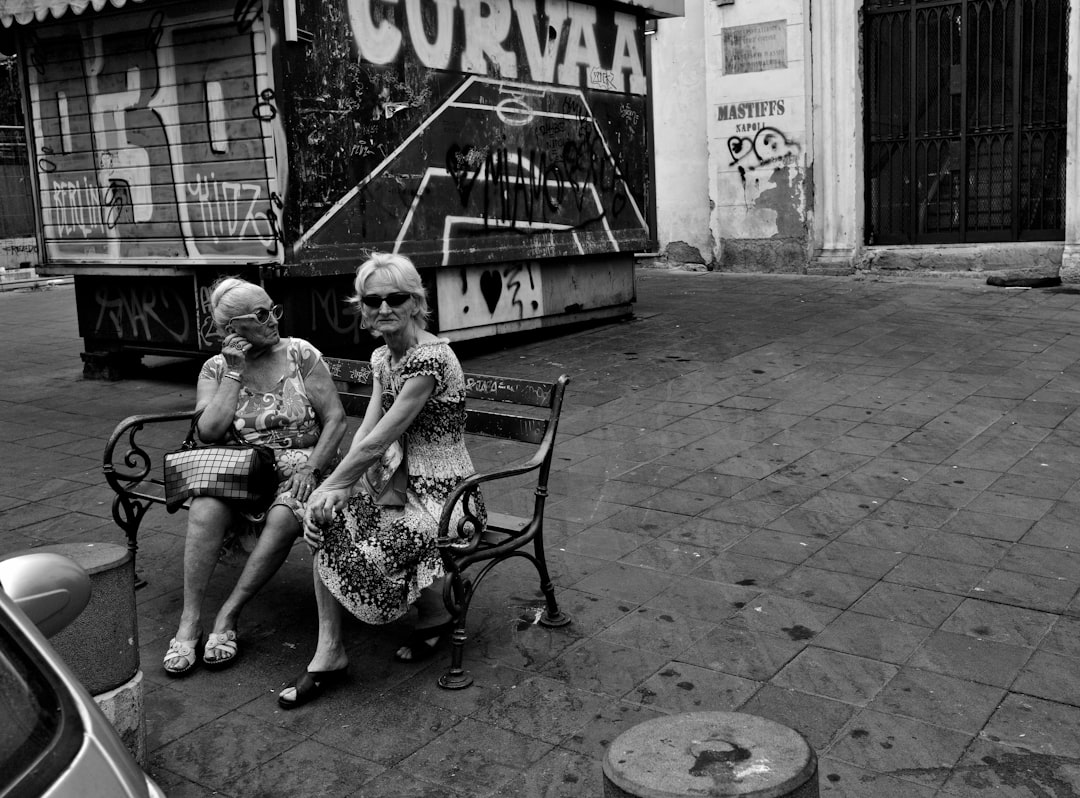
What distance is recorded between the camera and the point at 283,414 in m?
4.55

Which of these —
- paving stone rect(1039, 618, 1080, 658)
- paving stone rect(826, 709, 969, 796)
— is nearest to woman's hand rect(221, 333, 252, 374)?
paving stone rect(826, 709, 969, 796)

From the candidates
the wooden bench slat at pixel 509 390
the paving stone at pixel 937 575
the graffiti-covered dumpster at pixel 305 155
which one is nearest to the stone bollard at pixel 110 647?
the wooden bench slat at pixel 509 390

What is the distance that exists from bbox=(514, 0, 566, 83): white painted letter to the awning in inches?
132

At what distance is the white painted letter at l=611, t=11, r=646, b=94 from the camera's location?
11.4 metres

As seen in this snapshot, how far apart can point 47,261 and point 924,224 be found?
31.0ft

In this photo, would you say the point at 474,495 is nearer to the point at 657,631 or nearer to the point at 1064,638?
the point at 657,631

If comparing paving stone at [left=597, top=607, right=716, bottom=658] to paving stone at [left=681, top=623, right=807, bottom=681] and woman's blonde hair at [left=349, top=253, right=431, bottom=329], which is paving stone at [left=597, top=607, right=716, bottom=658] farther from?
woman's blonde hair at [left=349, top=253, right=431, bottom=329]

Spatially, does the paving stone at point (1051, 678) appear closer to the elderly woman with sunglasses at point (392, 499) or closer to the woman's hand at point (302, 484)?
the elderly woman with sunglasses at point (392, 499)

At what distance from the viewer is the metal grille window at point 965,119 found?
13.0m

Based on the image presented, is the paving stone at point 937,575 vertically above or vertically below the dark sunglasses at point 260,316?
below

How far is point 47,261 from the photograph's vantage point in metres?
9.83

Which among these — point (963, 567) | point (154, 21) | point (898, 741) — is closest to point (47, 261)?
point (154, 21)

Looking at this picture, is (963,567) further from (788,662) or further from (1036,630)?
(788,662)

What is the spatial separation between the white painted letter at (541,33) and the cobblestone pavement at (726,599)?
3110 millimetres
